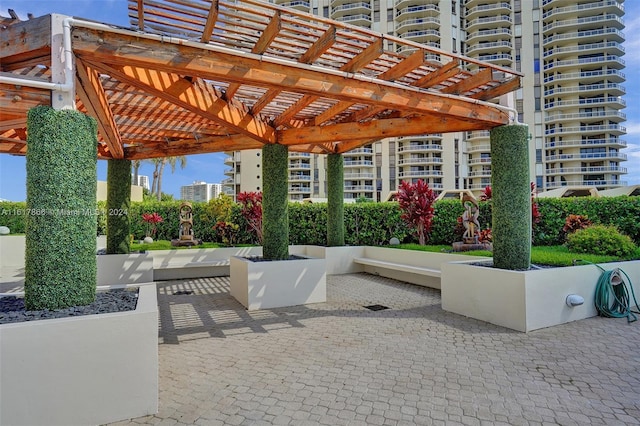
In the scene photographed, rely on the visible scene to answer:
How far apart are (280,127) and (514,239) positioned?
4.42m

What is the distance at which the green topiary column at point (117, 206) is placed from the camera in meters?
8.02

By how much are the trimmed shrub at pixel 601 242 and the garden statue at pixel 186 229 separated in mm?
9112

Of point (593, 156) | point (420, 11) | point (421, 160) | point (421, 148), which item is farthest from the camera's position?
point (421, 160)

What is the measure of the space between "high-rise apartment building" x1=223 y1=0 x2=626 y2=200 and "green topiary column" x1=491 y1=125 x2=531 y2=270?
122 ft

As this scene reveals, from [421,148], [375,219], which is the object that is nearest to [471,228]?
[375,219]

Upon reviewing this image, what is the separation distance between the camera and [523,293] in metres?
4.82

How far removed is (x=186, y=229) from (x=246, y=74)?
25.1 ft

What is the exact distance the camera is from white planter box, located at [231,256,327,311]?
20.0ft

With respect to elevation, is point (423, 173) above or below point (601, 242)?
above

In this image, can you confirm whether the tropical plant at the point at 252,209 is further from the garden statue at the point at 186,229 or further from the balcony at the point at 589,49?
the balcony at the point at 589,49

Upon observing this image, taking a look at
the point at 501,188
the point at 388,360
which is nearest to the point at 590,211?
the point at 501,188

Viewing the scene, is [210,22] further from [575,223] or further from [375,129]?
[575,223]

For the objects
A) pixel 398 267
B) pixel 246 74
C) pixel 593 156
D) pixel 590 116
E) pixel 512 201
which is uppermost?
pixel 590 116

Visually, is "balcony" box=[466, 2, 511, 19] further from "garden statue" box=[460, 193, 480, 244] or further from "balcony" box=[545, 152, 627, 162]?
"garden statue" box=[460, 193, 480, 244]
